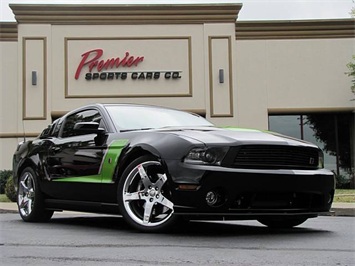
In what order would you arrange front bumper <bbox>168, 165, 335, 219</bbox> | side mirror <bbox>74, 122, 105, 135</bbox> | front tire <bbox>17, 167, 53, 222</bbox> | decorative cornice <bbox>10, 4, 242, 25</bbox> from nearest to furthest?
front bumper <bbox>168, 165, 335, 219</bbox>
side mirror <bbox>74, 122, 105, 135</bbox>
front tire <bbox>17, 167, 53, 222</bbox>
decorative cornice <bbox>10, 4, 242, 25</bbox>

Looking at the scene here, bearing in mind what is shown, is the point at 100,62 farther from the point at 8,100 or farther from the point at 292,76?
the point at 292,76

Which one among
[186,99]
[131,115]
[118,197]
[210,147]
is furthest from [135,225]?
[186,99]

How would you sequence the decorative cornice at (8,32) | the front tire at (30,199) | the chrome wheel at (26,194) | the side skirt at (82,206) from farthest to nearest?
the decorative cornice at (8,32), the chrome wheel at (26,194), the front tire at (30,199), the side skirt at (82,206)

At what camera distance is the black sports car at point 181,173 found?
542 centimetres

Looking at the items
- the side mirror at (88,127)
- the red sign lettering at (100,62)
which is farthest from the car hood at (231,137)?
Answer: the red sign lettering at (100,62)

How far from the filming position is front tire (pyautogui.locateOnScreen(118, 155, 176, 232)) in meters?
5.59

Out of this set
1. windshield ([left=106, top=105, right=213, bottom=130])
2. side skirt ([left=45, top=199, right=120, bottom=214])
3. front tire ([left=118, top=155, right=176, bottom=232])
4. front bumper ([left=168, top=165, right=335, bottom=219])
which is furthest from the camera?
windshield ([left=106, top=105, right=213, bottom=130])

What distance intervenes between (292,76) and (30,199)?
51.6 ft

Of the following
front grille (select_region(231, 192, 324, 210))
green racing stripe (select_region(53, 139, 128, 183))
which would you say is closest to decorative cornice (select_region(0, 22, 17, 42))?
green racing stripe (select_region(53, 139, 128, 183))

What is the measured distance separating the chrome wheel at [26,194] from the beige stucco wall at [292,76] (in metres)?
14.5

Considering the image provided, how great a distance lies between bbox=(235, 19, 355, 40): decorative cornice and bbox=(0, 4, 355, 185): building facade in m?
0.04

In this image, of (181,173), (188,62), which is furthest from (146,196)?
(188,62)

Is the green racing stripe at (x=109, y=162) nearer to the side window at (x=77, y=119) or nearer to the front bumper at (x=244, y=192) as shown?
the side window at (x=77, y=119)

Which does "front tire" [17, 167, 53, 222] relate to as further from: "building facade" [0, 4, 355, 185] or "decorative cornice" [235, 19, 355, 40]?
"decorative cornice" [235, 19, 355, 40]
